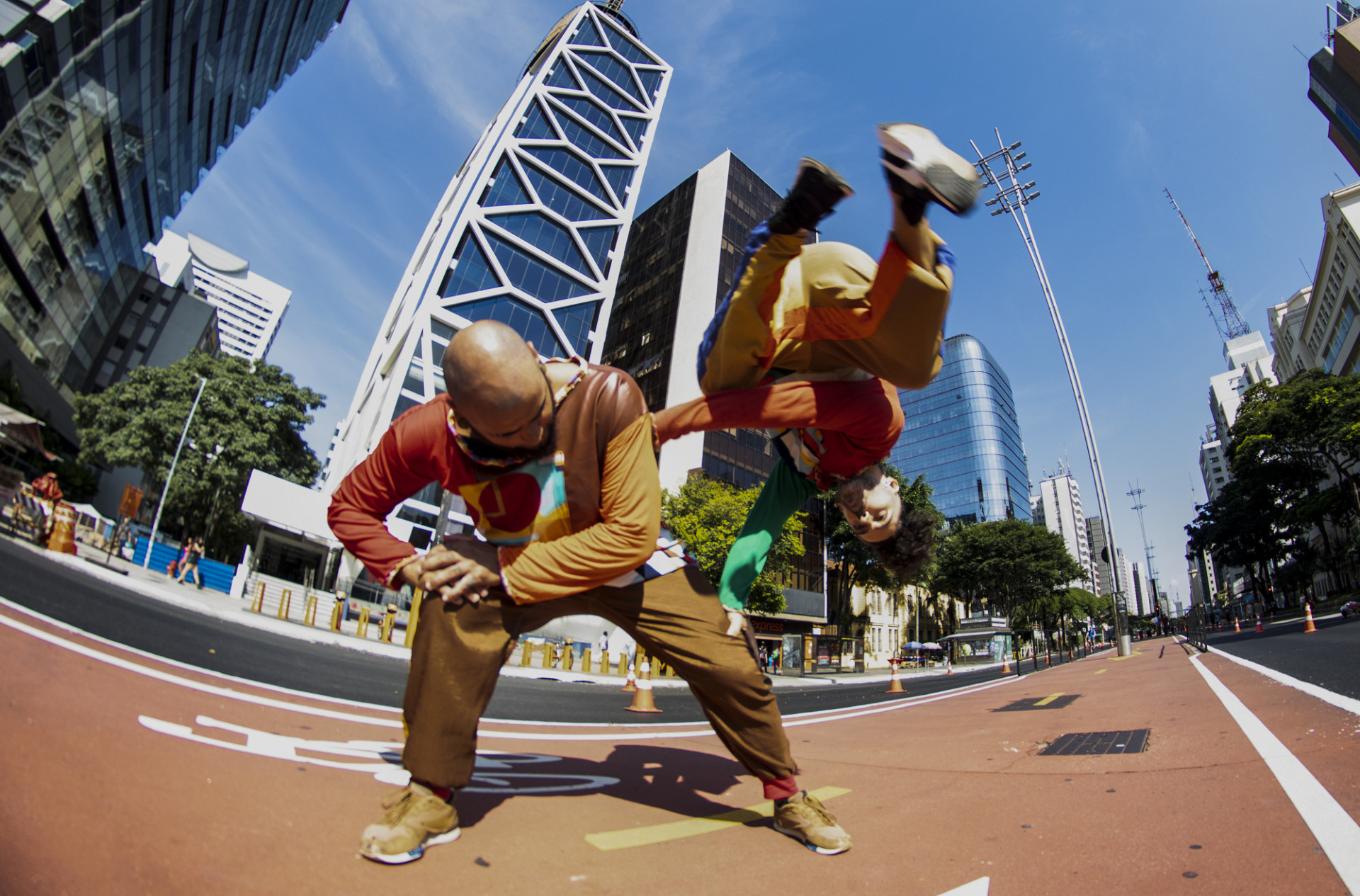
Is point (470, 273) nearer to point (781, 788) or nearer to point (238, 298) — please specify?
point (781, 788)

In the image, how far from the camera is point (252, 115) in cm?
4800

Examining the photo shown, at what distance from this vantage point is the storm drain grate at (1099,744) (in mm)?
3535

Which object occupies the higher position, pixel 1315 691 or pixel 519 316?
pixel 519 316

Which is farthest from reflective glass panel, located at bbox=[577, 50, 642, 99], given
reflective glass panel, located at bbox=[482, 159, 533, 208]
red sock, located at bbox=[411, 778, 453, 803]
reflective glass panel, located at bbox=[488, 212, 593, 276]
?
red sock, located at bbox=[411, 778, 453, 803]

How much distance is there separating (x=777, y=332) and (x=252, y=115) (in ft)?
211

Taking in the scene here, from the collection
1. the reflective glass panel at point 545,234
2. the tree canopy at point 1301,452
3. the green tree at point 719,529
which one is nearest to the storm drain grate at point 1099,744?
the green tree at point 719,529

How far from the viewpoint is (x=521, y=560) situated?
207cm

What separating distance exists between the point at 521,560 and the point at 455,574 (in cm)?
24

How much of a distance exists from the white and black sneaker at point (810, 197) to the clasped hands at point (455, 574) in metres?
1.64

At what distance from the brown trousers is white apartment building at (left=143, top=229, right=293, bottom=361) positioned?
140 meters

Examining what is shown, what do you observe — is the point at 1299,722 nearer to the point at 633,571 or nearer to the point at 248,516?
the point at 633,571

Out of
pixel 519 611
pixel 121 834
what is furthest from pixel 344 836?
pixel 519 611

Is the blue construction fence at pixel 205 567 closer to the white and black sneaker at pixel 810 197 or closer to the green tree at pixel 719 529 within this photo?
the green tree at pixel 719 529

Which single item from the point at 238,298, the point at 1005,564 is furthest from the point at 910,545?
the point at 238,298
